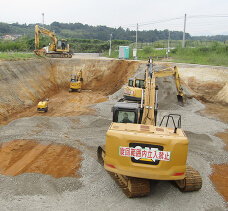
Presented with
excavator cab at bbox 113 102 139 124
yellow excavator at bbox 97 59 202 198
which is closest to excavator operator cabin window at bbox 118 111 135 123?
excavator cab at bbox 113 102 139 124

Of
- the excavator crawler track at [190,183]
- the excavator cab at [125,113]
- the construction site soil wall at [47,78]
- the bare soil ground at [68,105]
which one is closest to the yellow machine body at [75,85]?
the bare soil ground at [68,105]

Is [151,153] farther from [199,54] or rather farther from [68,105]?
[199,54]

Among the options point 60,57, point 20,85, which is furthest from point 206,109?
point 60,57

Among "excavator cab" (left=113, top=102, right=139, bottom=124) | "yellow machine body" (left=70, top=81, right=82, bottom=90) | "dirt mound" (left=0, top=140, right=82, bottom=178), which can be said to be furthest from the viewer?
"yellow machine body" (left=70, top=81, right=82, bottom=90)

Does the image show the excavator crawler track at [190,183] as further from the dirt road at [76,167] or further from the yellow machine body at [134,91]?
the yellow machine body at [134,91]

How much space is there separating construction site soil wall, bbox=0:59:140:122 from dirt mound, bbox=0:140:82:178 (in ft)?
22.2

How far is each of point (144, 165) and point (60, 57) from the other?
30835 mm

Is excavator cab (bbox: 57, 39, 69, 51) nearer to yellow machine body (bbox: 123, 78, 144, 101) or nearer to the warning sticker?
→ yellow machine body (bbox: 123, 78, 144, 101)

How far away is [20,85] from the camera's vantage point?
23156mm

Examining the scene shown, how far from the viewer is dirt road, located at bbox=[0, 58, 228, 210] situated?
7.53 m

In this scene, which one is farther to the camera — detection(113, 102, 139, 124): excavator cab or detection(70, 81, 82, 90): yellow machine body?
detection(70, 81, 82, 90): yellow machine body

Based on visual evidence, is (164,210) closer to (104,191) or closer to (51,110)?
(104,191)

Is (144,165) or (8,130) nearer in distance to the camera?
(144,165)

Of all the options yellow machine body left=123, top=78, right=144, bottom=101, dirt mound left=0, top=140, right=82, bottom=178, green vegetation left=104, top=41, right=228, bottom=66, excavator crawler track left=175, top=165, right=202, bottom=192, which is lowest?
dirt mound left=0, top=140, right=82, bottom=178
